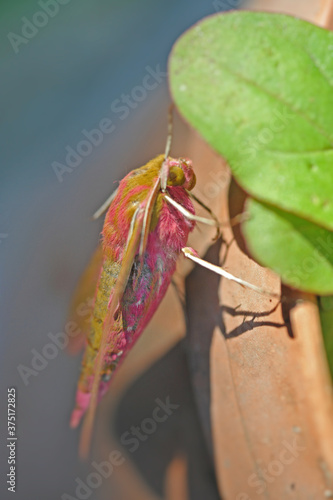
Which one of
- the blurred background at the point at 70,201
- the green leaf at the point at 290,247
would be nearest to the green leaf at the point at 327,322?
the green leaf at the point at 290,247

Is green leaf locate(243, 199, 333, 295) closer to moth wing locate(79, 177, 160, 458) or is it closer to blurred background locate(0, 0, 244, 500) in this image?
moth wing locate(79, 177, 160, 458)

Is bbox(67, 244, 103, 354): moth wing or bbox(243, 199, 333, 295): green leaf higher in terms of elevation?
bbox(243, 199, 333, 295): green leaf

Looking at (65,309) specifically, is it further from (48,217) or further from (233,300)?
(233,300)

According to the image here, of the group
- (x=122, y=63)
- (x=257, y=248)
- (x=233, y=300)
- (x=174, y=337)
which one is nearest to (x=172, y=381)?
(x=174, y=337)

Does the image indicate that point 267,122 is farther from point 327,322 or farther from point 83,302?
point 83,302

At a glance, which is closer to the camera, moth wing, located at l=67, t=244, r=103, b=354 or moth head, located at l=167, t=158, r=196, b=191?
moth head, located at l=167, t=158, r=196, b=191

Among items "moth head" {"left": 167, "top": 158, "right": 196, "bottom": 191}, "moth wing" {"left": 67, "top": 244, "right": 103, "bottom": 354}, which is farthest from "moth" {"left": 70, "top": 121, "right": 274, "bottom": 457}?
"moth wing" {"left": 67, "top": 244, "right": 103, "bottom": 354}
